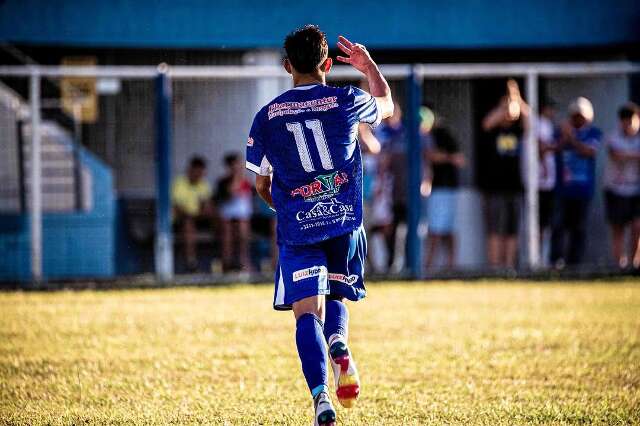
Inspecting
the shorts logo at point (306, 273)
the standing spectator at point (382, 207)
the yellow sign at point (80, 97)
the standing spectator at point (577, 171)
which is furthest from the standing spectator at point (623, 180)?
the shorts logo at point (306, 273)

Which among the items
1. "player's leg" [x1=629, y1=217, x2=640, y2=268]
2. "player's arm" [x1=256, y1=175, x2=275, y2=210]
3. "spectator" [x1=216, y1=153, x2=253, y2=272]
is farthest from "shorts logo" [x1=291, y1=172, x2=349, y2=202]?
"player's leg" [x1=629, y1=217, x2=640, y2=268]

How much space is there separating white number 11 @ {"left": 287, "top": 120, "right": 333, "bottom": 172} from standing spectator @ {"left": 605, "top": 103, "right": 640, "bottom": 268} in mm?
10004

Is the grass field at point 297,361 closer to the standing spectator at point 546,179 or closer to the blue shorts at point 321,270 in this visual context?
the blue shorts at point 321,270

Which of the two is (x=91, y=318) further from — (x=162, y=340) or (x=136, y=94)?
(x=136, y=94)

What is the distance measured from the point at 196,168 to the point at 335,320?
9.70m

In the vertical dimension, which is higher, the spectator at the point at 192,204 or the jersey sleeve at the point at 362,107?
the jersey sleeve at the point at 362,107

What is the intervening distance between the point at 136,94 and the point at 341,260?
936cm

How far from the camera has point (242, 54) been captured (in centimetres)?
1772

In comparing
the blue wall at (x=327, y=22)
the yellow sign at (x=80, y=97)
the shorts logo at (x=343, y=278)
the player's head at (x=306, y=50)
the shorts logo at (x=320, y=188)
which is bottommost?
the shorts logo at (x=343, y=278)

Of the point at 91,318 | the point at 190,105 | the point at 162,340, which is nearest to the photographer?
the point at 162,340

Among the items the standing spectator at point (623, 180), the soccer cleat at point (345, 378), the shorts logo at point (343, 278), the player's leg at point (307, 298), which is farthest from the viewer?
the standing spectator at point (623, 180)

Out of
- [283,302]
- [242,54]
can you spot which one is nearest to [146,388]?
[283,302]

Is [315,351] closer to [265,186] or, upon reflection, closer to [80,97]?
[265,186]

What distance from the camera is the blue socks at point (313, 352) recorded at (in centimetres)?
519
